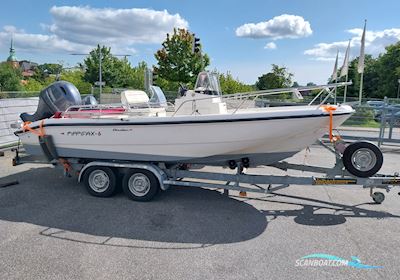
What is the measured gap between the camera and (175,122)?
5.01 metres

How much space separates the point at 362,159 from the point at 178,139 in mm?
2700

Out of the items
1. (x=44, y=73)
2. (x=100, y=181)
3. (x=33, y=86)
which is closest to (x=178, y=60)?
(x=100, y=181)

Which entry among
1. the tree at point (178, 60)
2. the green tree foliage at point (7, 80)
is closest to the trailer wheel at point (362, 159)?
the tree at point (178, 60)

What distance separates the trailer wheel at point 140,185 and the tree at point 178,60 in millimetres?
18582

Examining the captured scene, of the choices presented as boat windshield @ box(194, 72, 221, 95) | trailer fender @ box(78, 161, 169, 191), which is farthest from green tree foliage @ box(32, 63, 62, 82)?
trailer fender @ box(78, 161, 169, 191)

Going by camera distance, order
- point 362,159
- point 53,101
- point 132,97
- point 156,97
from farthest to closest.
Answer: point 156,97
point 132,97
point 53,101
point 362,159

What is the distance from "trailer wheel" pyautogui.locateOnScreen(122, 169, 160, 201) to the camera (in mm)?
5348

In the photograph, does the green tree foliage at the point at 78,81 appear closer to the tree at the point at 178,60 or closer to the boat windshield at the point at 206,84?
the tree at the point at 178,60

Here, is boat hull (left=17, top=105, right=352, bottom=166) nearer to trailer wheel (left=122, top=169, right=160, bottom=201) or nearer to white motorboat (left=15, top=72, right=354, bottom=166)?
white motorboat (left=15, top=72, right=354, bottom=166)

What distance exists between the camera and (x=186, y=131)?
16.5 feet

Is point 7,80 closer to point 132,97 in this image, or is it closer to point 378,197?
point 132,97

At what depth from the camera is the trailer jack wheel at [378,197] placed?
5395mm

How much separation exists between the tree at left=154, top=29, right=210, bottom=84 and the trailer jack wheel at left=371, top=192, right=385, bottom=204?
62.0 ft

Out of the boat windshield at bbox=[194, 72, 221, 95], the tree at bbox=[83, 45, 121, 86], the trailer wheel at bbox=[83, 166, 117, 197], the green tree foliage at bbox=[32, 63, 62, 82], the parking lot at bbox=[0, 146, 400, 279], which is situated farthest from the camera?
the green tree foliage at bbox=[32, 63, 62, 82]
